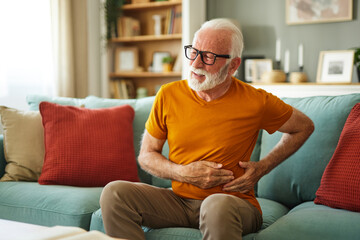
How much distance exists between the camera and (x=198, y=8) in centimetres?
428

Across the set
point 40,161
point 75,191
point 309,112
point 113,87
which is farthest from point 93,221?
point 113,87

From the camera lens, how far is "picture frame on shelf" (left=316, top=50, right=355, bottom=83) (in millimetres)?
3713

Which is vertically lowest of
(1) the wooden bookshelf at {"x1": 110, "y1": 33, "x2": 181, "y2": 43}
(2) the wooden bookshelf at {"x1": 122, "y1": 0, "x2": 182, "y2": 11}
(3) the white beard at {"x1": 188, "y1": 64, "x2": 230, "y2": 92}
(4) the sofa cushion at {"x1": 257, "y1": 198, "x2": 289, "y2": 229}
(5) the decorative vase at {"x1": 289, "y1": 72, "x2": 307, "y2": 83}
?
(4) the sofa cushion at {"x1": 257, "y1": 198, "x2": 289, "y2": 229}

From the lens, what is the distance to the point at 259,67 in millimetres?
4215

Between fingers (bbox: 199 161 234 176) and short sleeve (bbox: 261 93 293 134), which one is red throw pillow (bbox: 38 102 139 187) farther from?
short sleeve (bbox: 261 93 293 134)

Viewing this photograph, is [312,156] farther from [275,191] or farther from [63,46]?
[63,46]

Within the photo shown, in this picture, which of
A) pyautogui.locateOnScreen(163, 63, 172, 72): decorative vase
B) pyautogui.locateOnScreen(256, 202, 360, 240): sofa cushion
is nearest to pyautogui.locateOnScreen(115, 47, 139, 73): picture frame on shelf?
pyautogui.locateOnScreen(163, 63, 172, 72): decorative vase

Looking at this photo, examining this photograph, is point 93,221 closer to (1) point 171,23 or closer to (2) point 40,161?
(2) point 40,161

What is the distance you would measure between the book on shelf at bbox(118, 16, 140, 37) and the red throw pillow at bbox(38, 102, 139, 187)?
7.80 ft

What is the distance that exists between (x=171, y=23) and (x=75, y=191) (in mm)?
2809

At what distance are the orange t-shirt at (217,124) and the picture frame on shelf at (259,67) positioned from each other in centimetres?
250

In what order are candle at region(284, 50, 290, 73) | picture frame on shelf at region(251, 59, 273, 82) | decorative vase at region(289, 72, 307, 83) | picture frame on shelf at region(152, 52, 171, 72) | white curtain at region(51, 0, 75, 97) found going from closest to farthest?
1. white curtain at region(51, 0, 75, 97)
2. decorative vase at region(289, 72, 307, 83)
3. candle at region(284, 50, 290, 73)
4. picture frame on shelf at region(251, 59, 273, 82)
5. picture frame on shelf at region(152, 52, 171, 72)

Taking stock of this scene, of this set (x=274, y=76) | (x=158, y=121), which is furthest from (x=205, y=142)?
(x=274, y=76)

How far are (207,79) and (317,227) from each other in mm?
689
